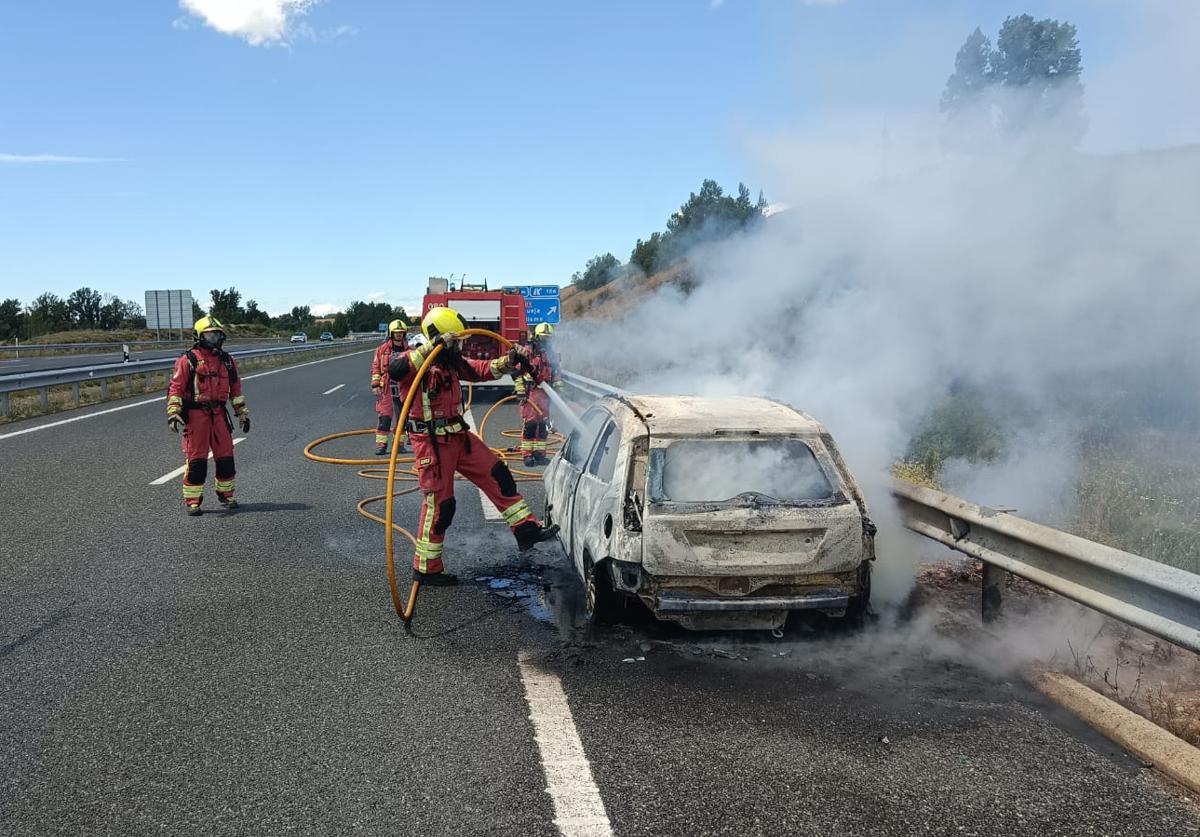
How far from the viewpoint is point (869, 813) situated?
2930 mm

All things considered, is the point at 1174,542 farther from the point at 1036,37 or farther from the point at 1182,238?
the point at 1036,37

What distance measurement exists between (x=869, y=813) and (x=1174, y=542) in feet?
14.5

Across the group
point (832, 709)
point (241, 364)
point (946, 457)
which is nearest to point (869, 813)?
point (832, 709)

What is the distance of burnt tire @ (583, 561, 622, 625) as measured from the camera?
4.68 metres

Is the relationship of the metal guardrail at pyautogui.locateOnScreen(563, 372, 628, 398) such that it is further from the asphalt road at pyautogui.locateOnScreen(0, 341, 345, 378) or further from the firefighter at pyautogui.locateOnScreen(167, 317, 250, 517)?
the asphalt road at pyautogui.locateOnScreen(0, 341, 345, 378)

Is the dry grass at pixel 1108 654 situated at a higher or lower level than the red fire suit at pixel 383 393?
lower

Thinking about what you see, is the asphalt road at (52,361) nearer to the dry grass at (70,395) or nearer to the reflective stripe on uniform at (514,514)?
the dry grass at (70,395)

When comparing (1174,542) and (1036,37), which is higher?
(1036,37)

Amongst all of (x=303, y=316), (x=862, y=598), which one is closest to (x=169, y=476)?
(x=862, y=598)

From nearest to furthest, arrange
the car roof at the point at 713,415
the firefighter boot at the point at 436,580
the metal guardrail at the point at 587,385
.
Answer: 1. the car roof at the point at 713,415
2. the firefighter boot at the point at 436,580
3. the metal guardrail at the point at 587,385

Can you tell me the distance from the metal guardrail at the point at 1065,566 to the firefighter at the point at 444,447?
2.61 meters

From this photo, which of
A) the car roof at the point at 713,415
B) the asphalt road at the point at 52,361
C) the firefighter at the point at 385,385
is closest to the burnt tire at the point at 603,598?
the car roof at the point at 713,415

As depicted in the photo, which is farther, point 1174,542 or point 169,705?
point 1174,542

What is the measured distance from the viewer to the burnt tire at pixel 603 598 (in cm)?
468
